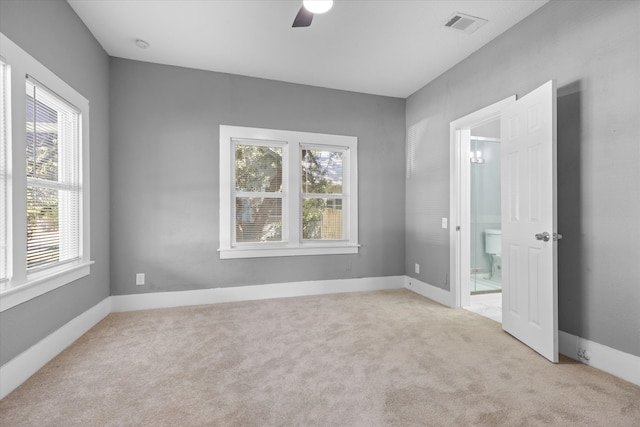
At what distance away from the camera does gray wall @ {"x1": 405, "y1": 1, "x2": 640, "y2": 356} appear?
6.57 feet

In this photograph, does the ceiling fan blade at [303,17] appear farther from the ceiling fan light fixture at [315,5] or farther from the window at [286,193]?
the window at [286,193]

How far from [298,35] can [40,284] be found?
292 cm

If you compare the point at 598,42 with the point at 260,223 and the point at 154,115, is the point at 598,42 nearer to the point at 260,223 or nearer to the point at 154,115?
the point at 260,223

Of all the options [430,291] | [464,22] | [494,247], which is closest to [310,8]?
[464,22]

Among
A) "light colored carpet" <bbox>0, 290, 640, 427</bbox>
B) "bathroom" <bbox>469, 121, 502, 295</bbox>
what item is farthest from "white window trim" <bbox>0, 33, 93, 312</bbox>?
"bathroom" <bbox>469, 121, 502, 295</bbox>

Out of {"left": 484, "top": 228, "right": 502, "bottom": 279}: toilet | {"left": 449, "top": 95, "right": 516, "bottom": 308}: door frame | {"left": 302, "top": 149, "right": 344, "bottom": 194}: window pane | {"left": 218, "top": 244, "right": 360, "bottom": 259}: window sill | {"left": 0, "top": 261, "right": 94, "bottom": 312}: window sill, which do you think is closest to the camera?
{"left": 0, "top": 261, "right": 94, "bottom": 312}: window sill

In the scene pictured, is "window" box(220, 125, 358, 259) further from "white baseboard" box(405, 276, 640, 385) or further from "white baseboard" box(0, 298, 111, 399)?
"white baseboard" box(405, 276, 640, 385)

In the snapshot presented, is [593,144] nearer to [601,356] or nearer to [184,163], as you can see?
[601,356]

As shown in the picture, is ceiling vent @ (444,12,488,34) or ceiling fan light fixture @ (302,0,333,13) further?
ceiling vent @ (444,12,488,34)

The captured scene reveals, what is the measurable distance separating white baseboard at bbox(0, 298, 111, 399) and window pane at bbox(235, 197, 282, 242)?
5.47 ft

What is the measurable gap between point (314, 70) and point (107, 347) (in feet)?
11.4

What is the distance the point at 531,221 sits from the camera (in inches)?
97.4

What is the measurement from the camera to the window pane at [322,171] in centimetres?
417

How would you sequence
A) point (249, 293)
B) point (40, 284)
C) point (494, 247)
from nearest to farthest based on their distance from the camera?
point (40, 284) < point (249, 293) < point (494, 247)
